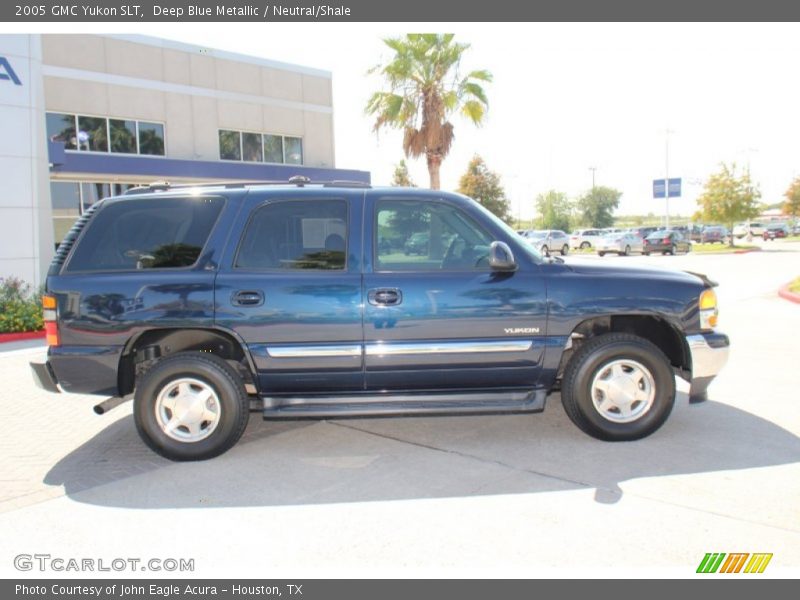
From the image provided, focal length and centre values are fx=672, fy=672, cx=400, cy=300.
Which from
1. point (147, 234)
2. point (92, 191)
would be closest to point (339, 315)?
point (147, 234)

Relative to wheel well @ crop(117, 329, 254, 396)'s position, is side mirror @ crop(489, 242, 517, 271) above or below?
above

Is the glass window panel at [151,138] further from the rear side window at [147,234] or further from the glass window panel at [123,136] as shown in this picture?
the rear side window at [147,234]

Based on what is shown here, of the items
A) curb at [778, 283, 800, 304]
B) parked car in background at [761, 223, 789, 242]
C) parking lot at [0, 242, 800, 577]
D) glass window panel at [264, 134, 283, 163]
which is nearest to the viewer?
parking lot at [0, 242, 800, 577]

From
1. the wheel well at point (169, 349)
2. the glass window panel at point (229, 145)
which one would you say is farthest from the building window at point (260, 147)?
the wheel well at point (169, 349)

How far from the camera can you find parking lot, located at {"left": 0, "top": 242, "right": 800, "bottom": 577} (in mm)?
3445

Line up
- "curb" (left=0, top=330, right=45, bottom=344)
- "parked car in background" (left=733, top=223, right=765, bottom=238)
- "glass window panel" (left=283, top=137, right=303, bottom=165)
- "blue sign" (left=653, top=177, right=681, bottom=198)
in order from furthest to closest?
"parked car in background" (left=733, top=223, right=765, bottom=238) < "blue sign" (left=653, top=177, right=681, bottom=198) < "glass window panel" (left=283, top=137, right=303, bottom=165) < "curb" (left=0, top=330, right=45, bottom=344)

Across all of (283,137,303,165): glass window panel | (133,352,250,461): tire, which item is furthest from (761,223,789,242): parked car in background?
(133,352,250,461): tire

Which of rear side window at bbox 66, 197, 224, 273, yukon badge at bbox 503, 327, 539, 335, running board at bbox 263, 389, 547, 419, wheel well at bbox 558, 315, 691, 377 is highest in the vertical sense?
rear side window at bbox 66, 197, 224, 273

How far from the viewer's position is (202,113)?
1023 inches

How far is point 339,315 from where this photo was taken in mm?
4816

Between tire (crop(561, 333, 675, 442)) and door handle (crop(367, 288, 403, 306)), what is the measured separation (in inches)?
55.1

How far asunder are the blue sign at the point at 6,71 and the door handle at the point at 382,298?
1041cm

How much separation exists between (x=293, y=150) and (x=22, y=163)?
59.5ft

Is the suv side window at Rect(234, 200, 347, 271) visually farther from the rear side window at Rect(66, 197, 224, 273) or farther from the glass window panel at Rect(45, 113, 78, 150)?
the glass window panel at Rect(45, 113, 78, 150)
